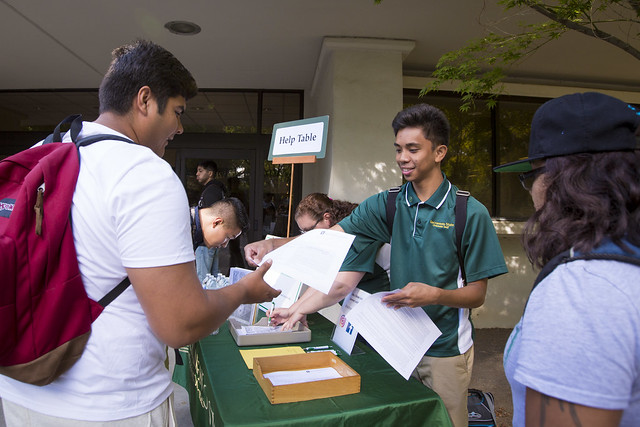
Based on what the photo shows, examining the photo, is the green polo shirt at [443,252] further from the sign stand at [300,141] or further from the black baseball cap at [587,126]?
the sign stand at [300,141]

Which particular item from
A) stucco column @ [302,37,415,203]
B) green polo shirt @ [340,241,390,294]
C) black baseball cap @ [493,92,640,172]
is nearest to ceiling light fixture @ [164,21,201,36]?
stucco column @ [302,37,415,203]

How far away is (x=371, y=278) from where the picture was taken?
209 cm

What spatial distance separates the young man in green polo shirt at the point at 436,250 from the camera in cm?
173

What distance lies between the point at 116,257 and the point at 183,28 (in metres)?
4.21

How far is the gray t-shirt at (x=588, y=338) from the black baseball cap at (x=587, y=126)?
22 centimetres

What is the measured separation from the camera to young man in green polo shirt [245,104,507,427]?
1.73 metres

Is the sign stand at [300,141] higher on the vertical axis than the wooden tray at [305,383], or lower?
higher

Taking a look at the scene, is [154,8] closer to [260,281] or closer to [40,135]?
[260,281]

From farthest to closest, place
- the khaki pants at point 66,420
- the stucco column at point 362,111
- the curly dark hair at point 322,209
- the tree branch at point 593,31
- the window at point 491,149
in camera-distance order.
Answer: the window at point 491,149 < the stucco column at point 362,111 < the curly dark hair at point 322,209 < the tree branch at point 593,31 < the khaki pants at point 66,420

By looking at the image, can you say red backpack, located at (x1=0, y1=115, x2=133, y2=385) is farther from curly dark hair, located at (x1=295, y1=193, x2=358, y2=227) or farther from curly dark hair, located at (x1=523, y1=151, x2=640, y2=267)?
curly dark hair, located at (x1=295, y1=193, x2=358, y2=227)

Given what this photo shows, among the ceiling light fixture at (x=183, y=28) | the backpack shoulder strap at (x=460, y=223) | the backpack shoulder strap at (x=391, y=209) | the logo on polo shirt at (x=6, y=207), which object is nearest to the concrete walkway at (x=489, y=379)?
the backpack shoulder strap at (x=460, y=223)

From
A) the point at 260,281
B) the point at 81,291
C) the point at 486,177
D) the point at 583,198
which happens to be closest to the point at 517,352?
the point at 583,198

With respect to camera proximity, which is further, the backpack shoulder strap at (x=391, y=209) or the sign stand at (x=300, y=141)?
the sign stand at (x=300, y=141)

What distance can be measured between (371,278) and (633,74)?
5965 millimetres
